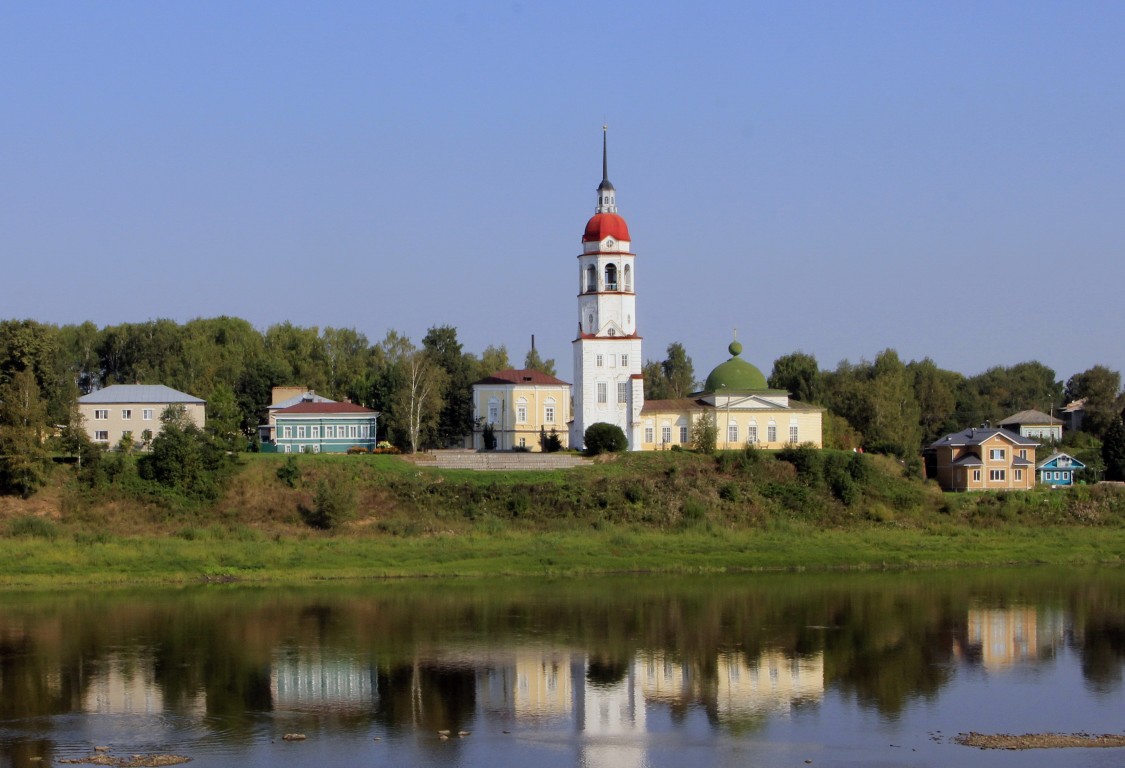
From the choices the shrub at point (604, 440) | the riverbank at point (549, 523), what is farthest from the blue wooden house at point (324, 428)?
the shrub at point (604, 440)

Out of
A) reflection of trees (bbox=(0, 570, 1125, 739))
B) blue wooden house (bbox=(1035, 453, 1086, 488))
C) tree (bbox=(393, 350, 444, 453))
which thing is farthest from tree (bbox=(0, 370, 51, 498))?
blue wooden house (bbox=(1035, 453, 1086, 488))

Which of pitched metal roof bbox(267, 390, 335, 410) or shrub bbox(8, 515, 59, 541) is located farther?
pitched metal roof bbox(267, 390, 335, 410)

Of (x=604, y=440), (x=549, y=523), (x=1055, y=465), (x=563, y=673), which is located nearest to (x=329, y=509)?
(x=549, y=523)

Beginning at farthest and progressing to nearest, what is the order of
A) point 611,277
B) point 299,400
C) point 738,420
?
point 299,400 → point 738,420 → point 611,277

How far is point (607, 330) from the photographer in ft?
206

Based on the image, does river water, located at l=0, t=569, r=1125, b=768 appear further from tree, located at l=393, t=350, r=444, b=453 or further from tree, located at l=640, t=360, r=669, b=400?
tree, located at l=640, t=360, r=669, b=400

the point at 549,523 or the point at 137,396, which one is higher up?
the point at 137,396

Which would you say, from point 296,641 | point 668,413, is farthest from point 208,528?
point 668,413

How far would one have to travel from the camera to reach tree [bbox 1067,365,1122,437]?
293 feet

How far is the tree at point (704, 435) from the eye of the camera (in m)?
61.0

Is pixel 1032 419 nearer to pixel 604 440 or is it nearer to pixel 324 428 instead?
pixel 604 440

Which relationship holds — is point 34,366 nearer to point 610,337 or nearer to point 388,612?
point 610,337

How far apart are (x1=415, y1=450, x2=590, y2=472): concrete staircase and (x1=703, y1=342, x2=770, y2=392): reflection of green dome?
9504 millimetres

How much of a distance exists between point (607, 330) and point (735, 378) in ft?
24.5
